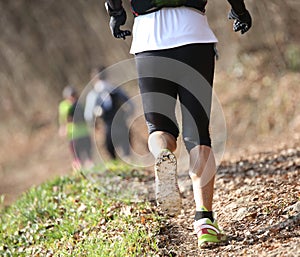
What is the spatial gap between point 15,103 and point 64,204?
1417cm

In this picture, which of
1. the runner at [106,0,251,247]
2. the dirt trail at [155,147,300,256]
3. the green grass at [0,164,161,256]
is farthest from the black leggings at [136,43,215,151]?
the green grass at [0,164,161,256]

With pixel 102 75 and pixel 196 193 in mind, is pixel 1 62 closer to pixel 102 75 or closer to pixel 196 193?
pixel 102 75

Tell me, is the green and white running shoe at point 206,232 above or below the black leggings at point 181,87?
below

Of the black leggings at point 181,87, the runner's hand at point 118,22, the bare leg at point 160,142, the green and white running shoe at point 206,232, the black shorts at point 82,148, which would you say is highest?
the runner's hand at point 118,22

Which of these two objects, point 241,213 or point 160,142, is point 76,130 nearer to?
point 241,213

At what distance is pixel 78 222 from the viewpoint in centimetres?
528

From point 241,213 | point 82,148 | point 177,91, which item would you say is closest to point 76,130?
point 82,148

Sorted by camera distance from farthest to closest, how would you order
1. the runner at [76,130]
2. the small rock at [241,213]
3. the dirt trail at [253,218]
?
the runner at [76,130] → the small rock at [241,213] → the dirt trail at [253,218]

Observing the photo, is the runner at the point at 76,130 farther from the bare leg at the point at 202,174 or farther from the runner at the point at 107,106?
the bare leg at the point at 202,174

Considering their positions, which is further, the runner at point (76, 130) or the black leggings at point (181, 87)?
the runner at point (76, 130)

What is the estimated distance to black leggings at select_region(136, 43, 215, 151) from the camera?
386 cm

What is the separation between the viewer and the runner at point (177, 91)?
151 inches

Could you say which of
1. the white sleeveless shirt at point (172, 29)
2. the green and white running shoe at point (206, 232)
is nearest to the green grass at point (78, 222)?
the green and white running shoe at point (206, 232)

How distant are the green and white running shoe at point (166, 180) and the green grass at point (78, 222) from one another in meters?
0.42
